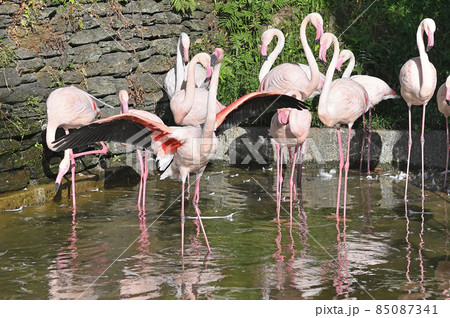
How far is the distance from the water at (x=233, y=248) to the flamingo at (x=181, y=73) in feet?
4.71

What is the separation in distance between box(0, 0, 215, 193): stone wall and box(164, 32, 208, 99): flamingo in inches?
22.4

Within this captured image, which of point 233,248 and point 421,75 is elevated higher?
point 421,75

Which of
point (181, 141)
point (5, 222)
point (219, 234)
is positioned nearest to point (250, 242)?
point (219, 234)

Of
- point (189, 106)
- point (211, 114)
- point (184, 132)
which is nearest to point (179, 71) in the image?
point (189, 106)

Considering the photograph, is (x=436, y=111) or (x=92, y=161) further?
(x=436, y=111)

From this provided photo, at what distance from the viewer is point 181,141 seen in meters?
5.02

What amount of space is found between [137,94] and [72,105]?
6.45 ft

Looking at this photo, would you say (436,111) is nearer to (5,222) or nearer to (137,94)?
(137,94)

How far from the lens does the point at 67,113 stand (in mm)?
6691

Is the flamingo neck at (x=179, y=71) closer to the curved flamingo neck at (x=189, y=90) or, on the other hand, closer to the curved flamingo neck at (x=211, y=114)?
the curved flamingo neck at (x=189, y=90)

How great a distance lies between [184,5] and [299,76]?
3069 millimetres

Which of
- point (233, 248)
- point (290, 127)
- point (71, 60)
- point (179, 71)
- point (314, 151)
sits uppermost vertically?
point (71, 60)

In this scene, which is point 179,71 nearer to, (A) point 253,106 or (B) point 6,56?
(B) point 6,56

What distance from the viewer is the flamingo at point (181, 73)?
315 inches
